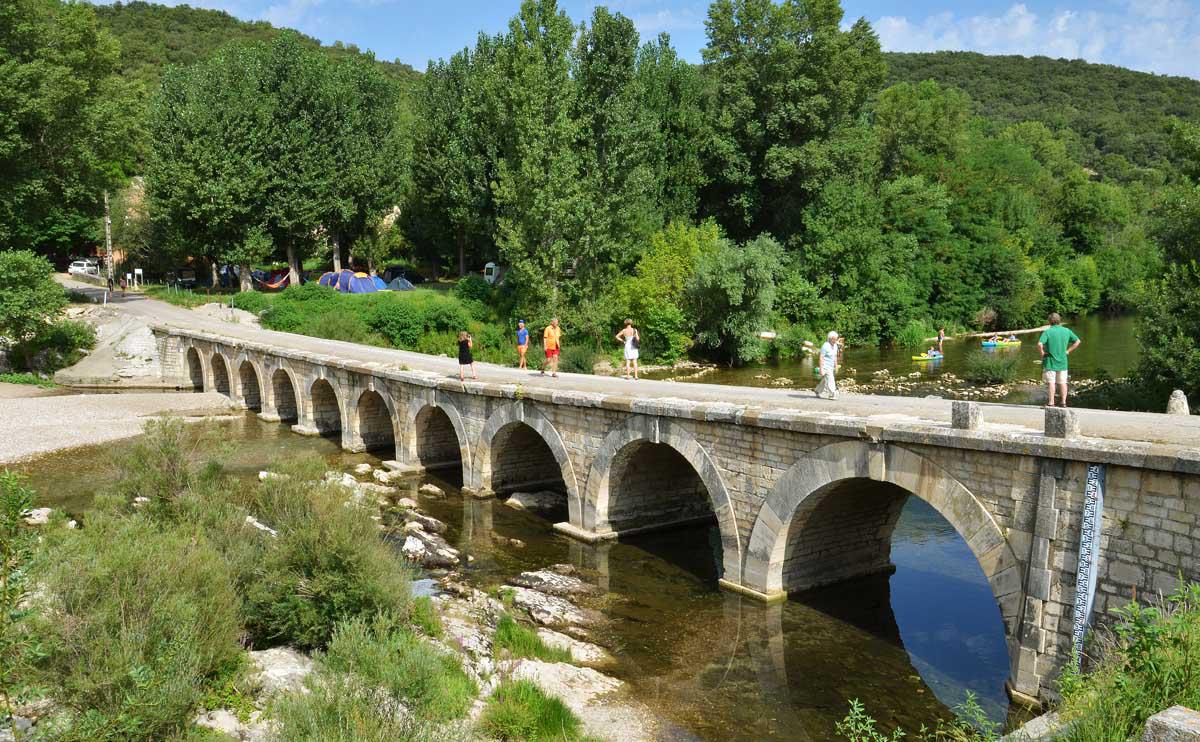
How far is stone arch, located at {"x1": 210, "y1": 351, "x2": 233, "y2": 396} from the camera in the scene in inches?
1395

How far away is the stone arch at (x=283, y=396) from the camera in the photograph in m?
31.0

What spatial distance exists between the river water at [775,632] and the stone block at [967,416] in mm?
3623

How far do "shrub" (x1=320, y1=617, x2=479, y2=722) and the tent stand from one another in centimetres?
3890

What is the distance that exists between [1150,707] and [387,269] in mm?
57100

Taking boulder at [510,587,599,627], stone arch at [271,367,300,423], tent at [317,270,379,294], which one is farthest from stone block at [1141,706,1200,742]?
tent at [317,270,379,294]

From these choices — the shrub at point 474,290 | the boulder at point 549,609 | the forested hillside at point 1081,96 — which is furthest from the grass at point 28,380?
the forested hillside at point 1081,96

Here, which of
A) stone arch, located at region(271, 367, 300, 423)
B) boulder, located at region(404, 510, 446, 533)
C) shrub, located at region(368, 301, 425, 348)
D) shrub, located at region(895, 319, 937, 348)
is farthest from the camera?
shrub, located at region(895, 319, 937, 348)

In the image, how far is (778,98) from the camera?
4466 cm

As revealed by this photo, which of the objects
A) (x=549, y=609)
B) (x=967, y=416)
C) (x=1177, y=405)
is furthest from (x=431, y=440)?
(x=1177, y=405)

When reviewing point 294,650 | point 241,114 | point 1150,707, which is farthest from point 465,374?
point 241,114

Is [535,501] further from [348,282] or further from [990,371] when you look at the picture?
[348,282]

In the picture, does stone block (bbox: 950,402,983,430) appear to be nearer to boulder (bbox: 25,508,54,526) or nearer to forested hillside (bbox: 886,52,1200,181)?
boulder (bbox: 25,508,54,526)

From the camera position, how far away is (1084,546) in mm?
9383

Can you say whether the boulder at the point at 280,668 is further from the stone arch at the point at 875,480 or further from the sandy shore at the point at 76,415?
the sandy shore at the point at 76,415
